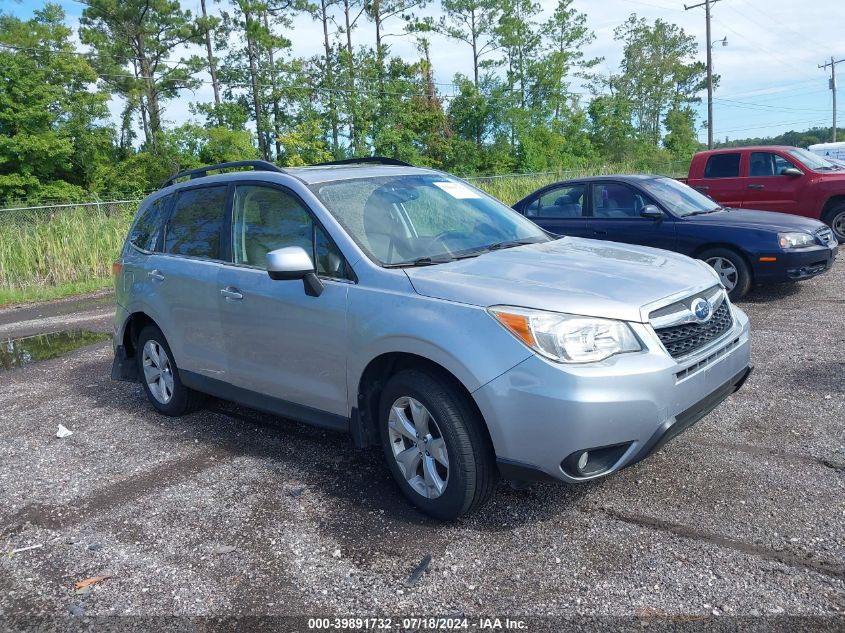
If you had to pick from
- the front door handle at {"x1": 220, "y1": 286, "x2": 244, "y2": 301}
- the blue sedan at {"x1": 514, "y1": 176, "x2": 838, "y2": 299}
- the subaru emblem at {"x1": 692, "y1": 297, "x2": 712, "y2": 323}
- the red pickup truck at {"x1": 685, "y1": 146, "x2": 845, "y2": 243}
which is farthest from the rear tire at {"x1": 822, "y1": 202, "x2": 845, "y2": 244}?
the front door handle at {"x1": 220, "y1": 286, "x2": 244, "y2": 301}

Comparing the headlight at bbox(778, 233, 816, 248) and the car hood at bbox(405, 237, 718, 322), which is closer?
the car hood at bbox(405, 237, 718, 322)

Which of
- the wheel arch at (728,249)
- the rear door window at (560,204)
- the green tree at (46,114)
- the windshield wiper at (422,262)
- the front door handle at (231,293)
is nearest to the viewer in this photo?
the windshield wiper at (422,262)

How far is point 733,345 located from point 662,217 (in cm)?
527

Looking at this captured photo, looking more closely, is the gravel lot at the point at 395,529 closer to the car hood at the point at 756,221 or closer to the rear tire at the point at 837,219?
the car hood at the point at 756,221

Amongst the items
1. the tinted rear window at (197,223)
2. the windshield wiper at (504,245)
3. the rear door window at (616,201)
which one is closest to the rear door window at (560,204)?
the rear door window at (616,201)

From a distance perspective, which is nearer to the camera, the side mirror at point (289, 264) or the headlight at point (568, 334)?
the headlight at point (568, 334)

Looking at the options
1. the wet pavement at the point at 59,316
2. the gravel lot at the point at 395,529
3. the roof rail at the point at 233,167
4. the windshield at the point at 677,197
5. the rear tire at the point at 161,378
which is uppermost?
the roof rail at the point at 233,167

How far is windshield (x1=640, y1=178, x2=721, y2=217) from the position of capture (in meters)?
8.95

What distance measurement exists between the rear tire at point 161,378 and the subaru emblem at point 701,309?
3.68m

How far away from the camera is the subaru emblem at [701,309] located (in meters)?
3.57

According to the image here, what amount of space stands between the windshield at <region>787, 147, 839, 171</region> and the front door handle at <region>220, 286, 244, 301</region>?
1103cm

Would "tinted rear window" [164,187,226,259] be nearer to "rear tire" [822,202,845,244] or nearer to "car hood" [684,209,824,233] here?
"car hood" [684,209,824,233]

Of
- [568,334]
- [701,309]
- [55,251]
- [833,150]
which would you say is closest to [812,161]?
[701,309]

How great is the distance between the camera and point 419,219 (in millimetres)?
4340
